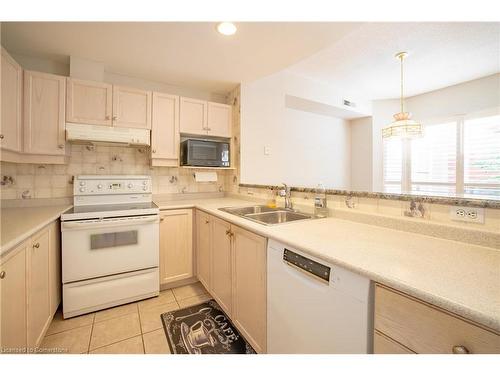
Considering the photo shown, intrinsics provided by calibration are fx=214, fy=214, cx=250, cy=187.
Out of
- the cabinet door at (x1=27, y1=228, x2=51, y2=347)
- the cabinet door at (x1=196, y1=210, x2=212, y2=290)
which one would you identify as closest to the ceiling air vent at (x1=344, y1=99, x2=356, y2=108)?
the cabinet door at (x1=196, y1=210, x2=212, y2=290)

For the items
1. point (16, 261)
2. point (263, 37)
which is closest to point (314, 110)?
point (263, 37)

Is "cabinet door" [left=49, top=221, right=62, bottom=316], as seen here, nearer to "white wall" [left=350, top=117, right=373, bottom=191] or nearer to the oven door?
the oven door

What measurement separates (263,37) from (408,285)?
1.89 m

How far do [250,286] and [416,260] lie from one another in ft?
2.92

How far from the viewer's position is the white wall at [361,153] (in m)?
4.23

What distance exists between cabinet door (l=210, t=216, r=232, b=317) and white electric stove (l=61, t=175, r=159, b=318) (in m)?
0.59

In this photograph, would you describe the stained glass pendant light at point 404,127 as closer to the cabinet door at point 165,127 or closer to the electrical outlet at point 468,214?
the electrical outlet at point 468,214

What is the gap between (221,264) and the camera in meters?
1.70

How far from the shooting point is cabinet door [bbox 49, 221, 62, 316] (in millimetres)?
1529

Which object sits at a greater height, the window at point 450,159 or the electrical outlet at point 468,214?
the window at point 450,159

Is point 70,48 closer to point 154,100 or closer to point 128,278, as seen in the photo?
point 154,100

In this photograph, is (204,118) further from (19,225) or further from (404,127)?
(404,127)

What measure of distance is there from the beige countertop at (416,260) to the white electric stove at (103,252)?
1182 mm

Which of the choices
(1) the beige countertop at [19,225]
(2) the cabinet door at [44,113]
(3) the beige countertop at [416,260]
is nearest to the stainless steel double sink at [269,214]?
(3) the beige countertop at [416,260]
